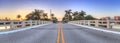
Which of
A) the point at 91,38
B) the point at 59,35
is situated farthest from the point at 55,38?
the point at 59,35

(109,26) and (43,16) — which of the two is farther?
(43,16)

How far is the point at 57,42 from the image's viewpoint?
11992 millimetres

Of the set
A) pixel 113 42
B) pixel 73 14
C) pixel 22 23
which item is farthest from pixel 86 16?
pixel 113 42

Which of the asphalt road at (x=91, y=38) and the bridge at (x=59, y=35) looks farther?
the bridge at (x=59, y=35)

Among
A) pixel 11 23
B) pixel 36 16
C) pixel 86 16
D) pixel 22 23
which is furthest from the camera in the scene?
pixel 86 16

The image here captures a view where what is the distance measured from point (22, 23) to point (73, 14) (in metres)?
158

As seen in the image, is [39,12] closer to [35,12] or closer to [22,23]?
[35,12]

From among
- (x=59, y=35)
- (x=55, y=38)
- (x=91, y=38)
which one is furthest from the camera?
(x=59, y=35)

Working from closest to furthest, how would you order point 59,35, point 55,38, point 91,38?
point 55,38 < point 91,38 < point 59,35

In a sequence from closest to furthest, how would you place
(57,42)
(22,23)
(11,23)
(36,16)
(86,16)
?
(57,42)
(11,23)
(22,23)
(36,16)
(86,16)

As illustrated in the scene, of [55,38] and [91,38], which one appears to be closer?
[55,38]

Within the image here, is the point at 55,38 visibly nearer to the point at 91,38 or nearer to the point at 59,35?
the point at 91,38

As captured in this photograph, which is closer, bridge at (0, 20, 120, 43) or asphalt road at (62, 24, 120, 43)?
asphalt road at (62, 24, 120, 43)

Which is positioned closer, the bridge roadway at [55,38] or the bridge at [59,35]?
the bridge roadway at [55,38]
